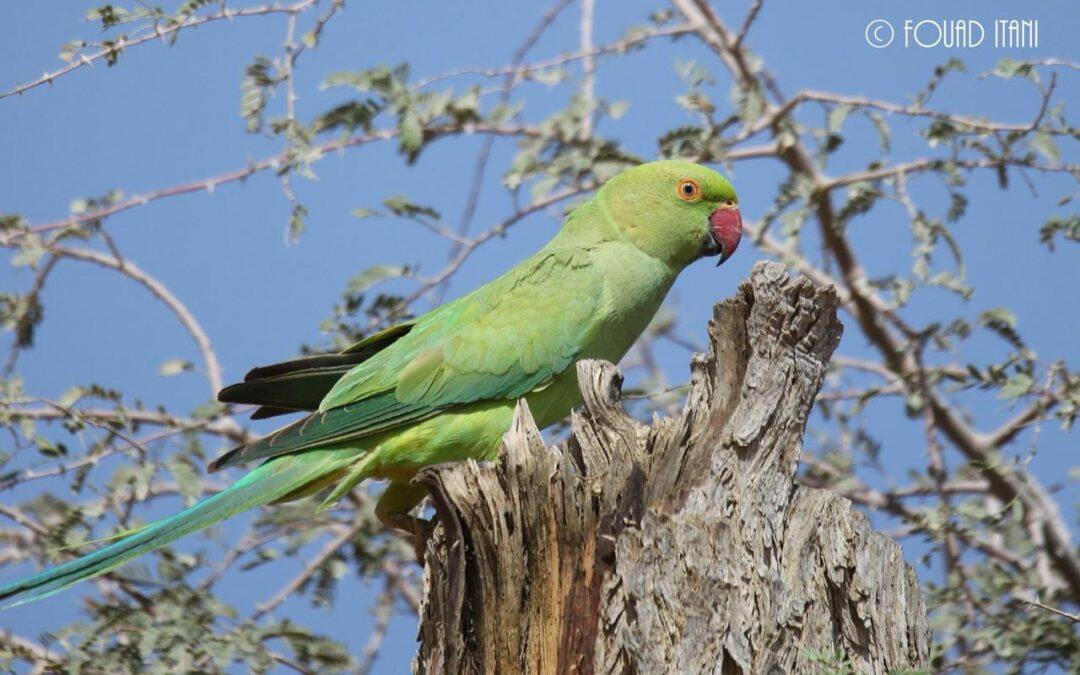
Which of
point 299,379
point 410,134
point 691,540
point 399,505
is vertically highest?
point 410,134

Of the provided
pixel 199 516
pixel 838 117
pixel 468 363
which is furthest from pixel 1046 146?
pixel 199 516

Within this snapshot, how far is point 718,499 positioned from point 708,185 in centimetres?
192

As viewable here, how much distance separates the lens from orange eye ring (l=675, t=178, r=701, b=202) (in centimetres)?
448

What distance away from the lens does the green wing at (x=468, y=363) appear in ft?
12.9

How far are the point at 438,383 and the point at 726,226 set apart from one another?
1337 mm

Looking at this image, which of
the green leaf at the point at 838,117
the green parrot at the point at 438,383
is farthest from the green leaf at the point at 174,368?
the green leaf at the point at 838,117

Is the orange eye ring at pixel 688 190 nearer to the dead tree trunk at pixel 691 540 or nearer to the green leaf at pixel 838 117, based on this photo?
the green leaf at pixel 838 117

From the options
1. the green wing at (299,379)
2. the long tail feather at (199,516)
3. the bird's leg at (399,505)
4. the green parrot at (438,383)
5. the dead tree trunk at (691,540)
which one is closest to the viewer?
the dead tree trunk at (691,540)

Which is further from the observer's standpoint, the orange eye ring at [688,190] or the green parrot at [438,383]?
the orange eye ring at [688,190]

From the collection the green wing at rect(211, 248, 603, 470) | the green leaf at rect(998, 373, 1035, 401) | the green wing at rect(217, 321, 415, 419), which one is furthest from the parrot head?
the green leaf at rect(998, 373, 1035, 401)

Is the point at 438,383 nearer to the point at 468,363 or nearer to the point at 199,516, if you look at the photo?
the point at 468,363

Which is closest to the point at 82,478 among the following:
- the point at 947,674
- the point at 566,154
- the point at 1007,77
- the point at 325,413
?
the point at 325,413

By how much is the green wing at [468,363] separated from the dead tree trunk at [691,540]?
0.91 meters

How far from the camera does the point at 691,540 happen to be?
9.07ft
